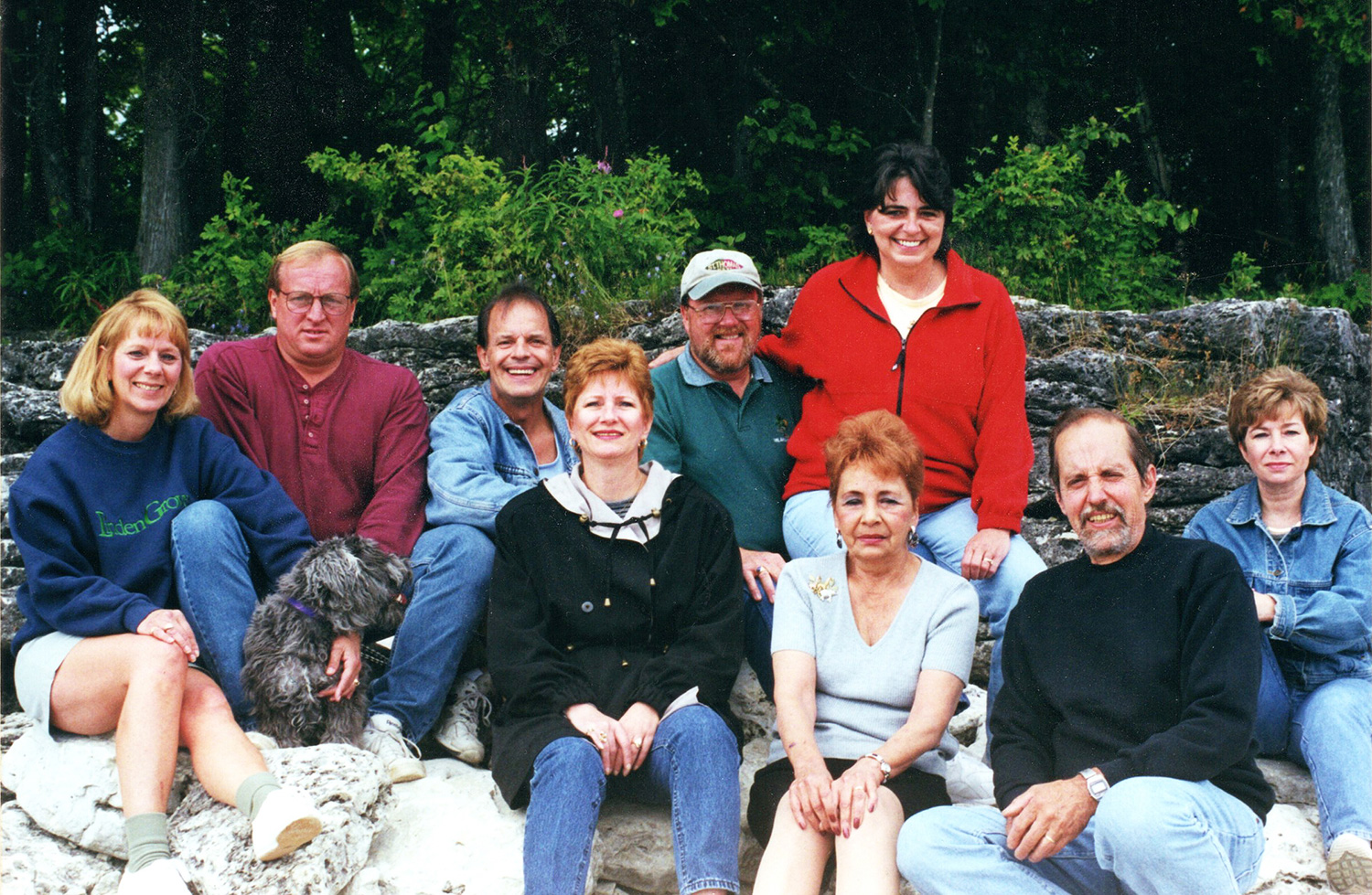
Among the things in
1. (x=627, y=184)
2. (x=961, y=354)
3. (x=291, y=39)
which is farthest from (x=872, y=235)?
(x=291, y=39)

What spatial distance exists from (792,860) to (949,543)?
1231mm

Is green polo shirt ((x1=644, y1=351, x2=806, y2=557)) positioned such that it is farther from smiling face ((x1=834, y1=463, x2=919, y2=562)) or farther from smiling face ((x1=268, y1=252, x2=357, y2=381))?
smiling face ((x1=268, y1=252, x2=357, y2=381))

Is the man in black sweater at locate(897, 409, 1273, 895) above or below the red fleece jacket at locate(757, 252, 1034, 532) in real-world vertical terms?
below

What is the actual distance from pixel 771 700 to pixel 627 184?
364cm

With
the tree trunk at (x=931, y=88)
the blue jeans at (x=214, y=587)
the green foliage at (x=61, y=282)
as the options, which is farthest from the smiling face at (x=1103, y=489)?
the green foliage at (x=61, y=282)

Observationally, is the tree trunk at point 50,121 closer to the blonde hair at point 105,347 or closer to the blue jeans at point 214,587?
the blonde hair at point 105,347

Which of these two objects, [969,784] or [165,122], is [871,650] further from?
[165,122]

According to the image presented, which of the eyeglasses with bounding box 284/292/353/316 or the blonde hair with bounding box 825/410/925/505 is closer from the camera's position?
the blonde hair with bounding box 825/410/925/505

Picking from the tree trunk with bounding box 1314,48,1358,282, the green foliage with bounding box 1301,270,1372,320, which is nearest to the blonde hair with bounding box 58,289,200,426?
the green foliage with bounding box 1301,270,1372,320

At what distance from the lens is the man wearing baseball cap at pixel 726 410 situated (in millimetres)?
3521

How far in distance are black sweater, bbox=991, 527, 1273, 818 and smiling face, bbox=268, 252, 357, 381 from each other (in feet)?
7.49

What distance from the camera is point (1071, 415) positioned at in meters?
2.57

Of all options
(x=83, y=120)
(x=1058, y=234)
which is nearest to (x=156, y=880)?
(x=1058, y=234)

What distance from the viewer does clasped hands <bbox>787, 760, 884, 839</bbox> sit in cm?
236
